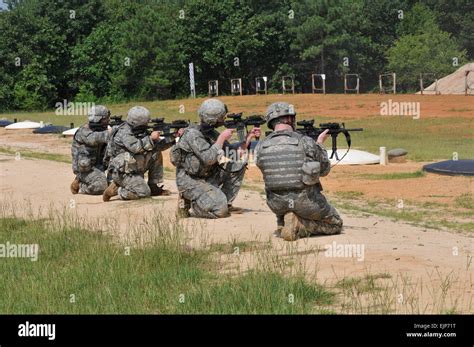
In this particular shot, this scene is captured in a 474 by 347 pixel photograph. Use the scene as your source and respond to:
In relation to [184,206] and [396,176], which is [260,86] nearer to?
[396,176]

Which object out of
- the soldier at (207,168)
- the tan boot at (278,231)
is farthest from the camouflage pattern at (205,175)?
the tan boot at (278,231)

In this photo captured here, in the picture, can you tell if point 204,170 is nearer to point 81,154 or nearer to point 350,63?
point 81,154

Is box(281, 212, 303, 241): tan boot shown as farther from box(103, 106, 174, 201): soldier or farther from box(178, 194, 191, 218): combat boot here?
box(103, 106, 174, 201): soldier

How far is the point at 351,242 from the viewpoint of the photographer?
1122cm

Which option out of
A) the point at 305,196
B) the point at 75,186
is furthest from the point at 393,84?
the point at 305,196

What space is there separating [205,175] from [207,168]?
7.0 inches

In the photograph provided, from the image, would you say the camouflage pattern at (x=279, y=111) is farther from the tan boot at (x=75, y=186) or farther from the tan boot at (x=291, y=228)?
the tan boot at (x=75, y=186)

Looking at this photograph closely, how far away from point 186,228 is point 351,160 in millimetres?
12150

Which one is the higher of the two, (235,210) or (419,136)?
(235,210)

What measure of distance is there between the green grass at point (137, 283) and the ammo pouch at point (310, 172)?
147cm

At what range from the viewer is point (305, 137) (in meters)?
11.4

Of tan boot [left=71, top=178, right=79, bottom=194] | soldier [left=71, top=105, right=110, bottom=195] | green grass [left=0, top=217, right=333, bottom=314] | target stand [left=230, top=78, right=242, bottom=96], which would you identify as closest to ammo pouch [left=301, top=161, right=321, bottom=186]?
green grass [left=0, top=217, right=333, bottom=314]

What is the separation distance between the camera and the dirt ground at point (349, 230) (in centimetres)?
909
